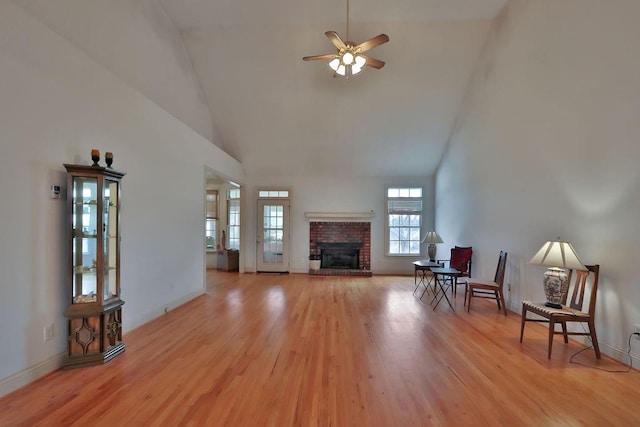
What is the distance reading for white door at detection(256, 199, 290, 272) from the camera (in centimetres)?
760

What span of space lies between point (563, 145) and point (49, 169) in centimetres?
522

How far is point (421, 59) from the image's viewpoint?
5.22m

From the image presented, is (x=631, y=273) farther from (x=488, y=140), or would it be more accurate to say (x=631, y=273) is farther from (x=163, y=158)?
(x=163, y=158)

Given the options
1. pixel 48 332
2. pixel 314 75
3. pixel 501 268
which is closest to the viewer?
pixel 48 332

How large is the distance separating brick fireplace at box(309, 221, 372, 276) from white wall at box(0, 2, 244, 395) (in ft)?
14.2

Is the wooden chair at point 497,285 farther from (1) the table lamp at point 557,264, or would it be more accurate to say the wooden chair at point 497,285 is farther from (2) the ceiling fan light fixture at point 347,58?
(2) the ceiling fan light fixture at point 347,58

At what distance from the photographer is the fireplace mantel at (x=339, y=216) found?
754cm

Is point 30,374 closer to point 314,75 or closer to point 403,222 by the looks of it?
point 314,75

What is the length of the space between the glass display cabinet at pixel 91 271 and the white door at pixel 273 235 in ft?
15.5

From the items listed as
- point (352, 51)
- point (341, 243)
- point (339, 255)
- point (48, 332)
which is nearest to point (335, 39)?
point (352, 51)

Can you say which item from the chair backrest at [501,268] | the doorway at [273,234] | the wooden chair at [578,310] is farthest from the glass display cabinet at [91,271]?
the chair backrest at [501,268]

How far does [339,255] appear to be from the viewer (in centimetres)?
765

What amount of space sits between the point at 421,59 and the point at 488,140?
188 cm

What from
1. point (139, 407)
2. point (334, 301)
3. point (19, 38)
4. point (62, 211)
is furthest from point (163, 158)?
point (334, 301)
